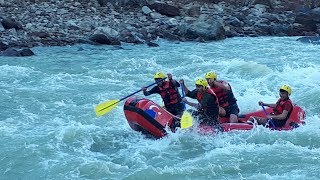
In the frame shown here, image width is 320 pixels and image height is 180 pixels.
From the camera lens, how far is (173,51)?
17.8 m

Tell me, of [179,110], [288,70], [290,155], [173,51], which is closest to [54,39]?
[173,51]

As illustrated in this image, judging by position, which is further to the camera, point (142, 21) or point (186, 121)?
point (142, 21)

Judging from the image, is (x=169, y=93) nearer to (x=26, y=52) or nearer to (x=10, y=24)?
(x=26, y=52)

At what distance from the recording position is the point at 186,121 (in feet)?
30.9

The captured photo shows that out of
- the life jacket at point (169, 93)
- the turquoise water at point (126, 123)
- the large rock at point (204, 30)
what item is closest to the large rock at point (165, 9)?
the large rock at point (204, 30)

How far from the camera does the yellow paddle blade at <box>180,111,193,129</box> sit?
9.34m

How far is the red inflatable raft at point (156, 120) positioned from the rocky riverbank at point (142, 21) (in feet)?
23.8

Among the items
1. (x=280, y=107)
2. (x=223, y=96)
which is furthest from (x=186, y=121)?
(x=280, y=107)

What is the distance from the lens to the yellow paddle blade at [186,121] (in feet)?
30.6

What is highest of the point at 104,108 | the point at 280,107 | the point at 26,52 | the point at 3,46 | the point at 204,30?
the point at 280,107

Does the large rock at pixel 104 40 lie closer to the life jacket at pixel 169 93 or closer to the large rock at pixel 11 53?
the large rock at pixel 11 53

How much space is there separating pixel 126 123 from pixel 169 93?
107 centimetres

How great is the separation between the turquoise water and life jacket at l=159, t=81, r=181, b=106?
85cm

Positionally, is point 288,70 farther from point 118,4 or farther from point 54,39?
point 118,4
